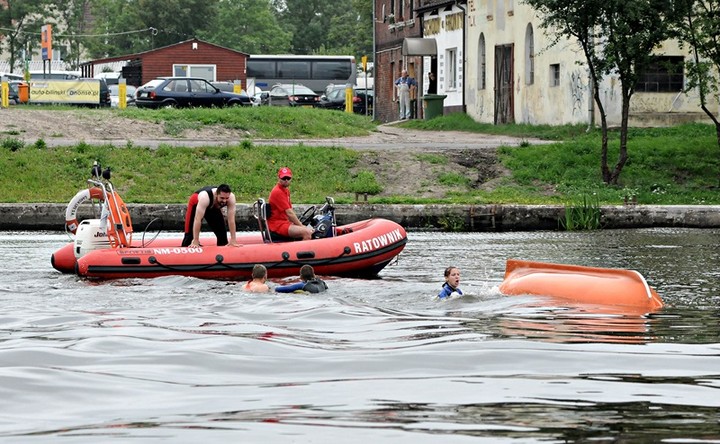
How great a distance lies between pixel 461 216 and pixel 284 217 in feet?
24.3

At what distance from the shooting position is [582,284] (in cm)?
1550

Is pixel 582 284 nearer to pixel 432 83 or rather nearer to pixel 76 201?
pixel 76 201

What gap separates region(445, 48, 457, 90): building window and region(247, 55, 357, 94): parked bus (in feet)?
86.4

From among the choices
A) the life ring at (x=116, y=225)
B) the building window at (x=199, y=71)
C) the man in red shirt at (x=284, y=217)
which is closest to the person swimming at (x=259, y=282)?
the man in red shirt at (x=284, y=217)

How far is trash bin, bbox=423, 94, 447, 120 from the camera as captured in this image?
47594 mm

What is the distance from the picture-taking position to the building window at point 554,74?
3850 cm

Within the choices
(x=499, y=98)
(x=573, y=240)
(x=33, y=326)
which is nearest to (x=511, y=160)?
(x=573, y=240)

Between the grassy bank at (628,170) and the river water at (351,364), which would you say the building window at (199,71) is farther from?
the river water at (351,364)

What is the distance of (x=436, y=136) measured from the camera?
39531 millimetres

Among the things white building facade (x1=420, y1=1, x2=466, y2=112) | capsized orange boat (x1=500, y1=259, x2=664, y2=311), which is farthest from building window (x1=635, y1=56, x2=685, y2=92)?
capsized orange boat (x1=500, y1=259, x2=664, y2=311)

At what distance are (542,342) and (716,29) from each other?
58.6 ft

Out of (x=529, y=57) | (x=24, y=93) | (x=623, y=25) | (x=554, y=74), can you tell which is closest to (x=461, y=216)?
(x=623, y=25)

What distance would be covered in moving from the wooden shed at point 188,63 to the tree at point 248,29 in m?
23.2

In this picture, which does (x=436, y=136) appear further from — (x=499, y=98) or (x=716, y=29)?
(x=716, y=29)
